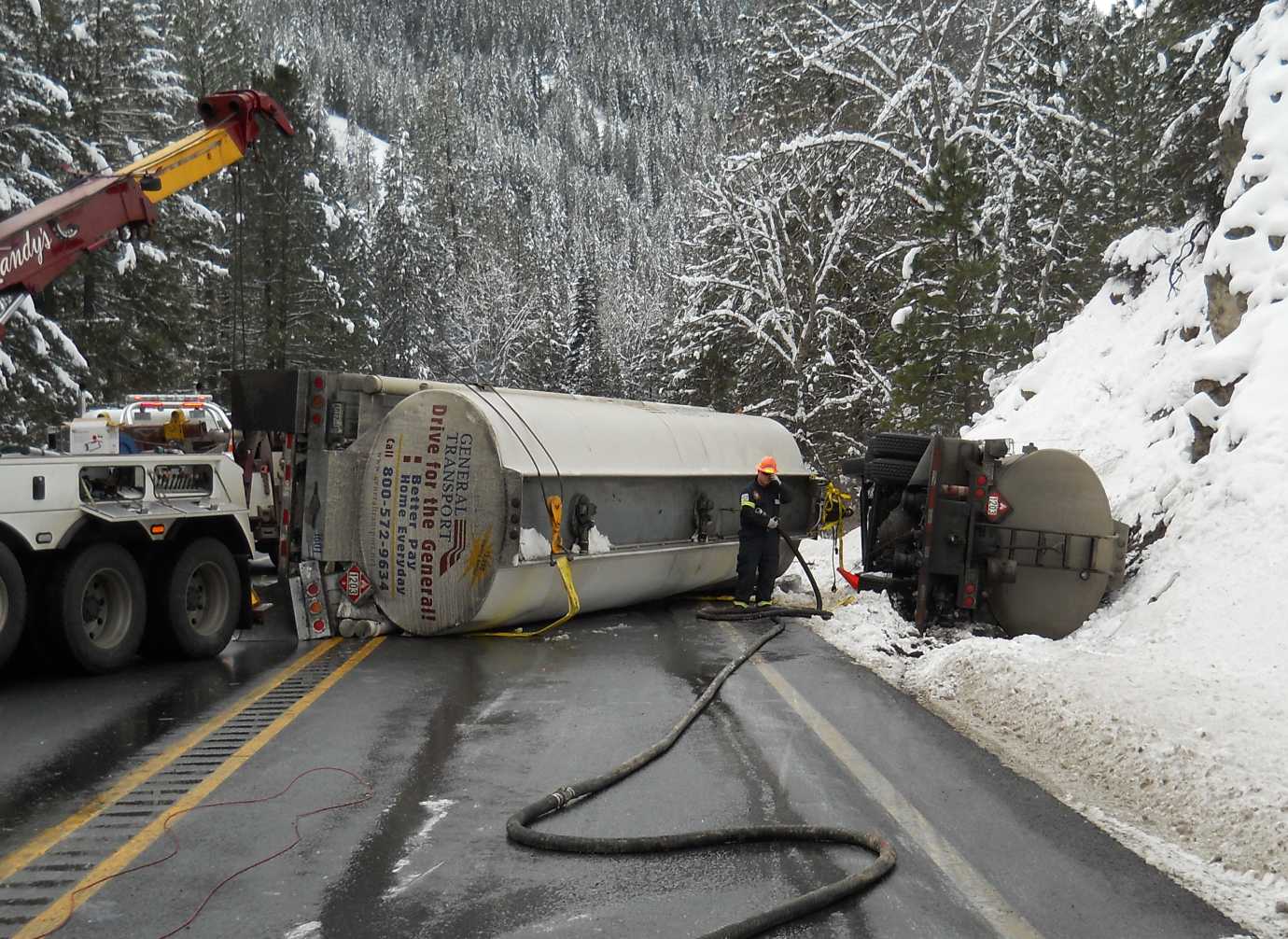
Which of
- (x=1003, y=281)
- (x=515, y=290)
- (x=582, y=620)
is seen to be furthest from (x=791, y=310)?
(x=515, y=290)

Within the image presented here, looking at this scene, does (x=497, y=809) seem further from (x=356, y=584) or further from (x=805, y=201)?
(x=805, y=201)

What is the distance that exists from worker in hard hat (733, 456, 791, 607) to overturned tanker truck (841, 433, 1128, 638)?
94.7 inches

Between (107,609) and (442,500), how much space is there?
3.08 metres

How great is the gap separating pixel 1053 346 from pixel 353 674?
511 inches

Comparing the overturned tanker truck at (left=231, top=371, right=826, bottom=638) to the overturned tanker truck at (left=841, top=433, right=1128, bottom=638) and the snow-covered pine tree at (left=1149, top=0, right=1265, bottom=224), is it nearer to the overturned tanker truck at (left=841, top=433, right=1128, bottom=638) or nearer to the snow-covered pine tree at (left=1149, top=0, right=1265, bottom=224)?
the overturned tanker truck at (left=841, top=433, right=1128, bottom=638)

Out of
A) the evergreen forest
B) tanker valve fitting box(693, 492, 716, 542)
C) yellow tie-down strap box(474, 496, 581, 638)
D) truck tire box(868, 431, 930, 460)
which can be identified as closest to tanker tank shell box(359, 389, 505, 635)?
yellow tie-down strap box(474, 496, 581, 638)

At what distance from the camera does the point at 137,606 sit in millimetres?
8922

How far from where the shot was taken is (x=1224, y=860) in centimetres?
485

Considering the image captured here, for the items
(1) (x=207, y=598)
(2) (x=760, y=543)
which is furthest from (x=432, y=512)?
(2) (x=760, y=543)

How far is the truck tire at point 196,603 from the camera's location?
920 centimetres

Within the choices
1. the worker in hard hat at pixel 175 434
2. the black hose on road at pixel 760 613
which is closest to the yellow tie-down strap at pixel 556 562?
the black hose on road at pixel 760 613

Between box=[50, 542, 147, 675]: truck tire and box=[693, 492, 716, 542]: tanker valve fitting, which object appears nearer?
box=[50, 542, 147, 675]: truck tire

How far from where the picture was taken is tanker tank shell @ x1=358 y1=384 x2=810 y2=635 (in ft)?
34.3

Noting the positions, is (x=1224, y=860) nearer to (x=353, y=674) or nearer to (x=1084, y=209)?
(x=353, y=674)
